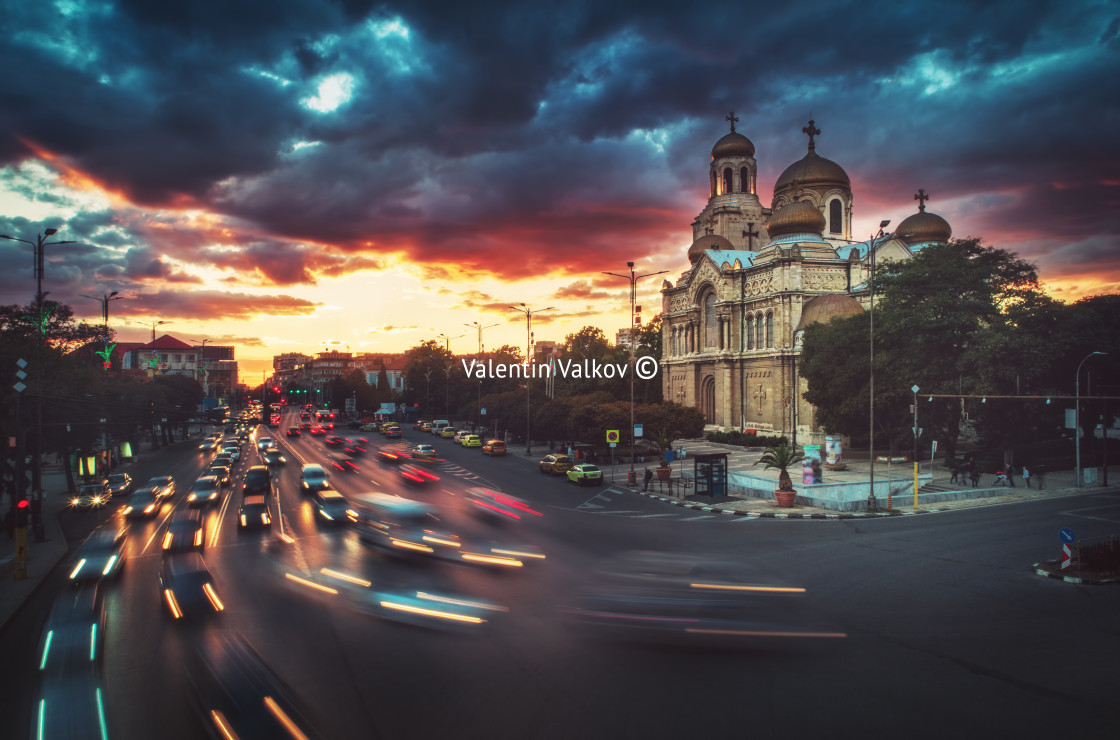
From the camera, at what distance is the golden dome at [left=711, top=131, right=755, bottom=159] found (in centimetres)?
7688

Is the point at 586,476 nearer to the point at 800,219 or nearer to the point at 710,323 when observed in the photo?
the point at 710,323

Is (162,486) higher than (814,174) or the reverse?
the reverse

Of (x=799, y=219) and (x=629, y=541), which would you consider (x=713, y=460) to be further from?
(x=799, y=219)

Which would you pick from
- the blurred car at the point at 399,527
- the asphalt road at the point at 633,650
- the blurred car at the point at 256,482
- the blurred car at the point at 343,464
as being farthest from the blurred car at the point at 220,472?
the asphalt road at the point at 633,650

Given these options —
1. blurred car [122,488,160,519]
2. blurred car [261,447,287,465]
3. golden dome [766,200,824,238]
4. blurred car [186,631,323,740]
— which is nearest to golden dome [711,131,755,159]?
golden dome [766,200,824,238]

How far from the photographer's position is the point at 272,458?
4712 centimetres

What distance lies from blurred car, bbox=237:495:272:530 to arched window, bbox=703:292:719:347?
51108mm

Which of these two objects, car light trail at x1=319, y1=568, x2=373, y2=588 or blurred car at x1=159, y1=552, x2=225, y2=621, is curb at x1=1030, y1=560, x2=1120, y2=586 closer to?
car light trail at x1=319, y1=568, x2=373, y2=588

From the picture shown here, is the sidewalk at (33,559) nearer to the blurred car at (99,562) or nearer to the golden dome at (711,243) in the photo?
the blurred car at (99,562)

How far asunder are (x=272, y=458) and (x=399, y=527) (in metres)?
29.9

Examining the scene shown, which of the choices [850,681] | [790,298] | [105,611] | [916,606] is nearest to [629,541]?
[916,606]

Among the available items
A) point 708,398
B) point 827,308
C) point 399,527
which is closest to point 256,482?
point 399,527

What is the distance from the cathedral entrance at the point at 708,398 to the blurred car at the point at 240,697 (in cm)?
5929

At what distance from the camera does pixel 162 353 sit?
156 m
